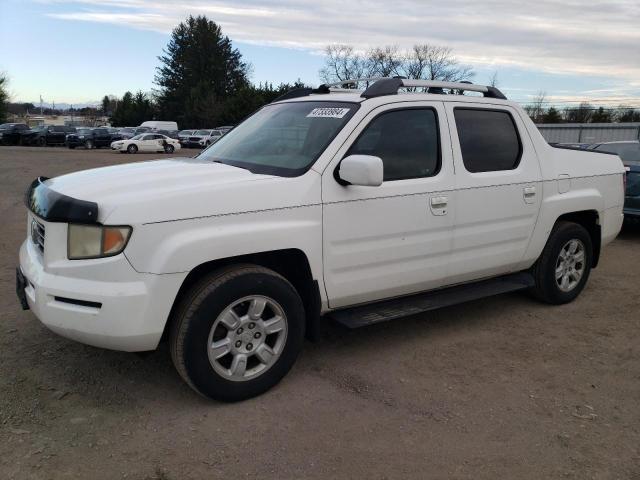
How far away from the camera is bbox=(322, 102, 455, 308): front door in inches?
147

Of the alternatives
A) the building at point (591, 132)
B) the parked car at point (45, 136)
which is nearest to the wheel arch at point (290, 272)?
the building at point (591, 132)

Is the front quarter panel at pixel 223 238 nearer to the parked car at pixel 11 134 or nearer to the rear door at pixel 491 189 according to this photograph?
the rear door at pixel 491 189

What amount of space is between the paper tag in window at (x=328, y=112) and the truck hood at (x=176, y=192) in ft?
2.26

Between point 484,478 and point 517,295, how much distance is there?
10.4ft

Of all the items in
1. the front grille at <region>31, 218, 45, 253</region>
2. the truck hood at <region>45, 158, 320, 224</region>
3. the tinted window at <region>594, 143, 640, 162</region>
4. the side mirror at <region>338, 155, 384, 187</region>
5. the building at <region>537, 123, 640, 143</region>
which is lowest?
the front grille at <region>31, 218, 45, 253</region>

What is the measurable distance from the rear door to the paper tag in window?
90 cm

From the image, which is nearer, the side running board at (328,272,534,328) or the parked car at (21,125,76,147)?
the side running board at (328,272,534,328)

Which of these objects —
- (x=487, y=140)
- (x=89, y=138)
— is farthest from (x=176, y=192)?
(x=89, y=138)

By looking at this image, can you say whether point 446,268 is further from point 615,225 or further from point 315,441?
point 615,225

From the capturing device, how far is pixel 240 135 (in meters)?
4.56

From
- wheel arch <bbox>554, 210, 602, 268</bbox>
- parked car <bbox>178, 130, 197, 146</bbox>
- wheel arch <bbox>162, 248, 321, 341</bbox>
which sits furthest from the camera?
parked car <bbox>178, 130, 197, 146</bbox>

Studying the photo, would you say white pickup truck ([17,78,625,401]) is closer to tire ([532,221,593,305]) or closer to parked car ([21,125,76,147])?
tire ([532,221,593,305])

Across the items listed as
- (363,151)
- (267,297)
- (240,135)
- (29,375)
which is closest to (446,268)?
(363,151)

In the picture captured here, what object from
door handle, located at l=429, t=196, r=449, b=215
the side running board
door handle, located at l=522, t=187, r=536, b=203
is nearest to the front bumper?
the side running board
